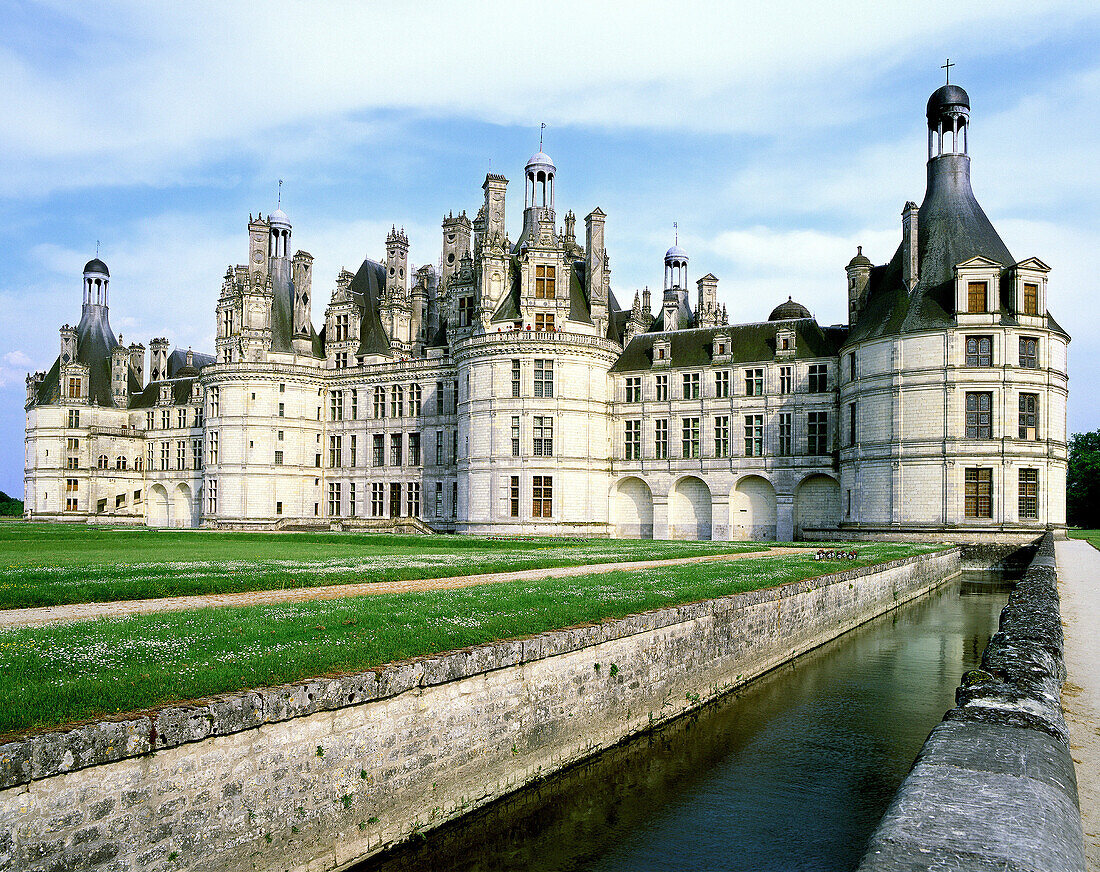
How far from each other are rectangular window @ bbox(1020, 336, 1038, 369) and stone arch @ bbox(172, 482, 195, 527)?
67.3m

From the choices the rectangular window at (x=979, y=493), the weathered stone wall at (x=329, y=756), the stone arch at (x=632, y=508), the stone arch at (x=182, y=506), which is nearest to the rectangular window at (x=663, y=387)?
the stone arch at (x=632, y=508)

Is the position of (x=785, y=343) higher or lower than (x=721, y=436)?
higher

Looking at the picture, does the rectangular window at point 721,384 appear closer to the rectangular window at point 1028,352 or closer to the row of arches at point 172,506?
the rectangular window at point 1028,352

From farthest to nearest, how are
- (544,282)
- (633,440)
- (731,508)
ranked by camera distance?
1. (633,440)
2. (731,508)
3. (544,282)

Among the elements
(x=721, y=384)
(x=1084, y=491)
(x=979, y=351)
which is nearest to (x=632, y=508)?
(x=721, y=384)

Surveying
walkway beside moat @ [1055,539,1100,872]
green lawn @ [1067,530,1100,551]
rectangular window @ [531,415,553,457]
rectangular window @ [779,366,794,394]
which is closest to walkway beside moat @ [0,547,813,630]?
walkway beside moat @ [1055,539,1100,872]

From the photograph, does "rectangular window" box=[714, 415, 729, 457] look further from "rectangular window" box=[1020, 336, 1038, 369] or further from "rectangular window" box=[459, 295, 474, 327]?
"rectangular window" box=[459, 295, 474, 327]

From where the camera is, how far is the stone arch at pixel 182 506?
78.6 metres

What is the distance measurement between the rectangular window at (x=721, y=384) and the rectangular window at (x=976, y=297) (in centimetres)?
1470

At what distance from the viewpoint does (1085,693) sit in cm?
1088

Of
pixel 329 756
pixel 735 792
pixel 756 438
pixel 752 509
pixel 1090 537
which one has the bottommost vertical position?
pixel 1090 537

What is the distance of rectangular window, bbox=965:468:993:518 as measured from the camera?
144 ft

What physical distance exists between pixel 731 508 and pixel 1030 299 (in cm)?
2019

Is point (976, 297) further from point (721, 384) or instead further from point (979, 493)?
point (721, 384)
